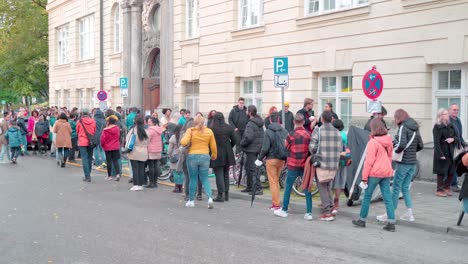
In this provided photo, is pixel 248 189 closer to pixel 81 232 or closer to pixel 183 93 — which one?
pixel 81 232

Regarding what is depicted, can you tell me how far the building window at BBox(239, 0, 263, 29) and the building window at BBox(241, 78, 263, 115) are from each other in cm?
196

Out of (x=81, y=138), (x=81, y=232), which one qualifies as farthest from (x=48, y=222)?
(x=81, y=138)

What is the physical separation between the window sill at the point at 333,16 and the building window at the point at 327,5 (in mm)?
Answer: 147

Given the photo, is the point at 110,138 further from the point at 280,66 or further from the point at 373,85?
the point at 373,85

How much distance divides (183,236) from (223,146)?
3493 millimetres

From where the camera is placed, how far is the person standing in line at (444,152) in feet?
38.7

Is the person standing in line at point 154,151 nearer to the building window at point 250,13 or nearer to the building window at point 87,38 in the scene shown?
the building window at point 250,13

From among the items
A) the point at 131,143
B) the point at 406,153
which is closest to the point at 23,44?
the point at 131,143

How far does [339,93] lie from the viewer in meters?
16.9

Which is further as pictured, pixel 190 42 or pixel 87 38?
pixel 87 38

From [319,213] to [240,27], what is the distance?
1188 cm

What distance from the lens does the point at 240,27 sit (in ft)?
69.0

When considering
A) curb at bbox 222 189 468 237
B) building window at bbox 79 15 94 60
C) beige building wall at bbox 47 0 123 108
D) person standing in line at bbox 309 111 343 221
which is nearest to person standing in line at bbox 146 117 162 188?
curb at bbox 222 189 468 237

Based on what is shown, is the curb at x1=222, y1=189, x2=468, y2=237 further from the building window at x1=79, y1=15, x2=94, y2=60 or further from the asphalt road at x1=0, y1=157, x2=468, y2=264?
the building window at x1=79, y1=15, x2=94, y2=60
